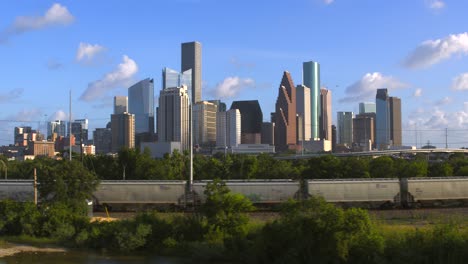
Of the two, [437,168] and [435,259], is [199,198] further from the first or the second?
[437,168]

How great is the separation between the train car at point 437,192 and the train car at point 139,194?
2080 centimetres

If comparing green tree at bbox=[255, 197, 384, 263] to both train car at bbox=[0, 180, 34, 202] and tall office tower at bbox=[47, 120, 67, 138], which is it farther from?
tall office tower at bbox=[47, 120, 67, 138]

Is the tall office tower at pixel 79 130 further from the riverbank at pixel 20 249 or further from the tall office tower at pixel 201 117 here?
the tall office tower at pixel 201 117

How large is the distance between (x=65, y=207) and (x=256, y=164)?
54.9 meters

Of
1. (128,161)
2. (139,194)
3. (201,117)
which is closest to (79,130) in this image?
(128,161)

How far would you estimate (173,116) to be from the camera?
465 feet

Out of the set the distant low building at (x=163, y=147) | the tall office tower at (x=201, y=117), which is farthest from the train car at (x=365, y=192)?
the tall office tower at (x=201, y=117)

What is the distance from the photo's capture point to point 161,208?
45.9 meters

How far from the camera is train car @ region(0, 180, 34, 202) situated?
45.1 metres

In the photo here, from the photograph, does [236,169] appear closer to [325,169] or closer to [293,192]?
[325,169]

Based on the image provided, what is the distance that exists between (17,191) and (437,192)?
1471 inches

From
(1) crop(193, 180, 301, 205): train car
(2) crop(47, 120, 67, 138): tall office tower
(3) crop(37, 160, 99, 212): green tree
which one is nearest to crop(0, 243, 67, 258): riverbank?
(3) crop(37, 160, 99, 212): green tree

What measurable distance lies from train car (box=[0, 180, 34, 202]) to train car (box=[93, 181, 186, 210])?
19.3 ft

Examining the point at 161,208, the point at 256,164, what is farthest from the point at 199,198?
the point at 256,164
